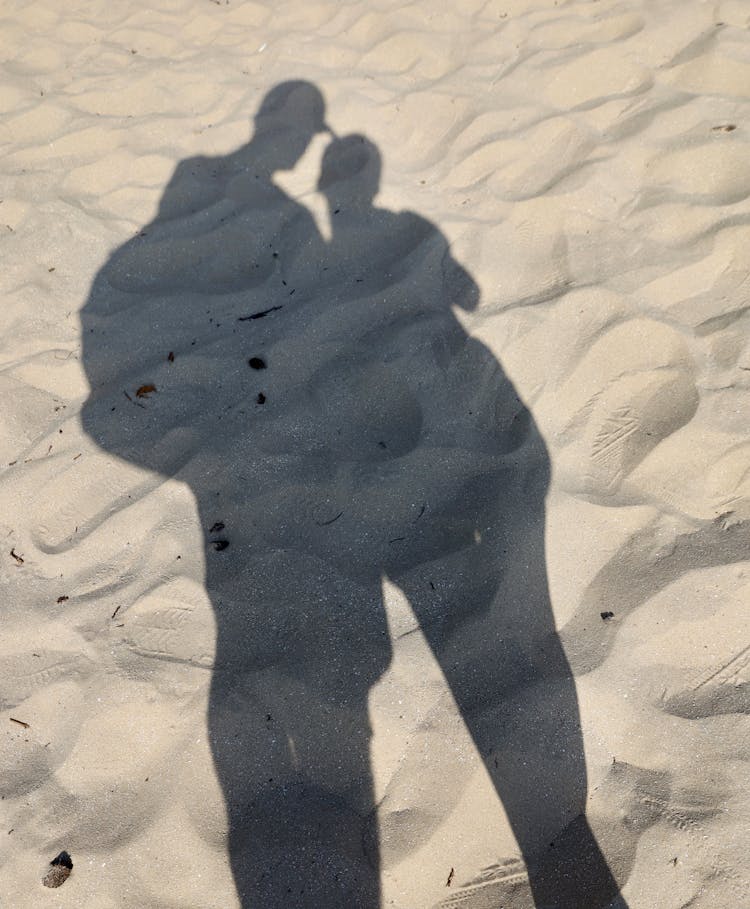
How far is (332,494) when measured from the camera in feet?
6.81

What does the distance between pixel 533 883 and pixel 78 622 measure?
1395 millimetres

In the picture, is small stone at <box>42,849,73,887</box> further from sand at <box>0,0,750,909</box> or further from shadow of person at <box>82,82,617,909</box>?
shadow of person at <box>82,82,617,909</box>

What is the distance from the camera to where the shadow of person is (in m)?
1.56

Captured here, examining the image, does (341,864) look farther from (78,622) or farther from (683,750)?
(78,622)

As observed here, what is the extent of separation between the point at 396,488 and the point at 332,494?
210 millimetres

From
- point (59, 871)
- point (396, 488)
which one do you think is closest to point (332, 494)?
point (396, 488)

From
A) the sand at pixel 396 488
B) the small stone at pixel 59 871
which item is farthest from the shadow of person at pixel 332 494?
the small stone at pixel 59 871

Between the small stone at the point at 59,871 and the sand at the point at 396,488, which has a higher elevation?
the sand at the point at 396,488

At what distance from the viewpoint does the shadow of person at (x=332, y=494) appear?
1559 mm

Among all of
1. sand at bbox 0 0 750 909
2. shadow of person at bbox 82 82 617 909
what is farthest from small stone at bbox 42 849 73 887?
shadow of person at bbox 82 82 617 909

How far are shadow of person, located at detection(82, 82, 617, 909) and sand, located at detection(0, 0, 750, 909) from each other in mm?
11

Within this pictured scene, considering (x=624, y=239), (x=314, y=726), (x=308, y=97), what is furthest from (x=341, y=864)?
(x=308, y=97)

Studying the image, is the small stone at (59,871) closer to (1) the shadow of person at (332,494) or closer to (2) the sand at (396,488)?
(2) the sand at (396,488)

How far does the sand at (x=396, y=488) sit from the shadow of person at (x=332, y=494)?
0.04 ft
